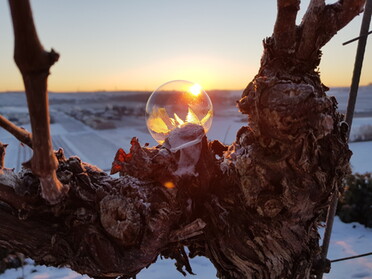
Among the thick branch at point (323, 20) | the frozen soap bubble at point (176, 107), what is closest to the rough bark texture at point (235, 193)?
the thick branch at point (323, 20)

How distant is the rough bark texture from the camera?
1.09 metres

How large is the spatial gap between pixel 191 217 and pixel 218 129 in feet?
29.9

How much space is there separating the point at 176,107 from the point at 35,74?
2.74 feet

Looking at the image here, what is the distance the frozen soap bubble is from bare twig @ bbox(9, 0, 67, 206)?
26.6 inches

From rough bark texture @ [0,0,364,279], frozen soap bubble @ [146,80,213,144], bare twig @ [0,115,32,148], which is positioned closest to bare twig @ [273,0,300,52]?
rough bark texture @ [0,0,364,279]

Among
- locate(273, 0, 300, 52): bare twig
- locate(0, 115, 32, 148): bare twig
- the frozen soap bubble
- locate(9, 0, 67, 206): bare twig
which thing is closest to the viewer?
locate(9, 0, 67, 206): bare twig

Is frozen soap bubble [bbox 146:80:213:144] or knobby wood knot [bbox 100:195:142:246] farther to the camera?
frozen soap bubble [bbox 146:80:213:144]

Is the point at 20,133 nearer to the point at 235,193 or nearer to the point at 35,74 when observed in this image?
the point at 35,74

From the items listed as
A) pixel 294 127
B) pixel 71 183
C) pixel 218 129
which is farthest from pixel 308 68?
pixel 218 129

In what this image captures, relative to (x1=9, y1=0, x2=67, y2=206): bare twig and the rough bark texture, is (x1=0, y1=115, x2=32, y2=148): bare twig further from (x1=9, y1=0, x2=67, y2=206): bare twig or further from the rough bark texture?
the rough bark texture

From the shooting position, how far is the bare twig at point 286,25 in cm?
104

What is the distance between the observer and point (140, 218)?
1.17 m

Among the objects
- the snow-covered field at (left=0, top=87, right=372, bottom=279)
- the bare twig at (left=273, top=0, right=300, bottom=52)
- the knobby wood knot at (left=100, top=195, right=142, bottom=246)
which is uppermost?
the bare twig at (left=273, top=0, right=300, bottom=52)

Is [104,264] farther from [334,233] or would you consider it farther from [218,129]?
[218,129]
